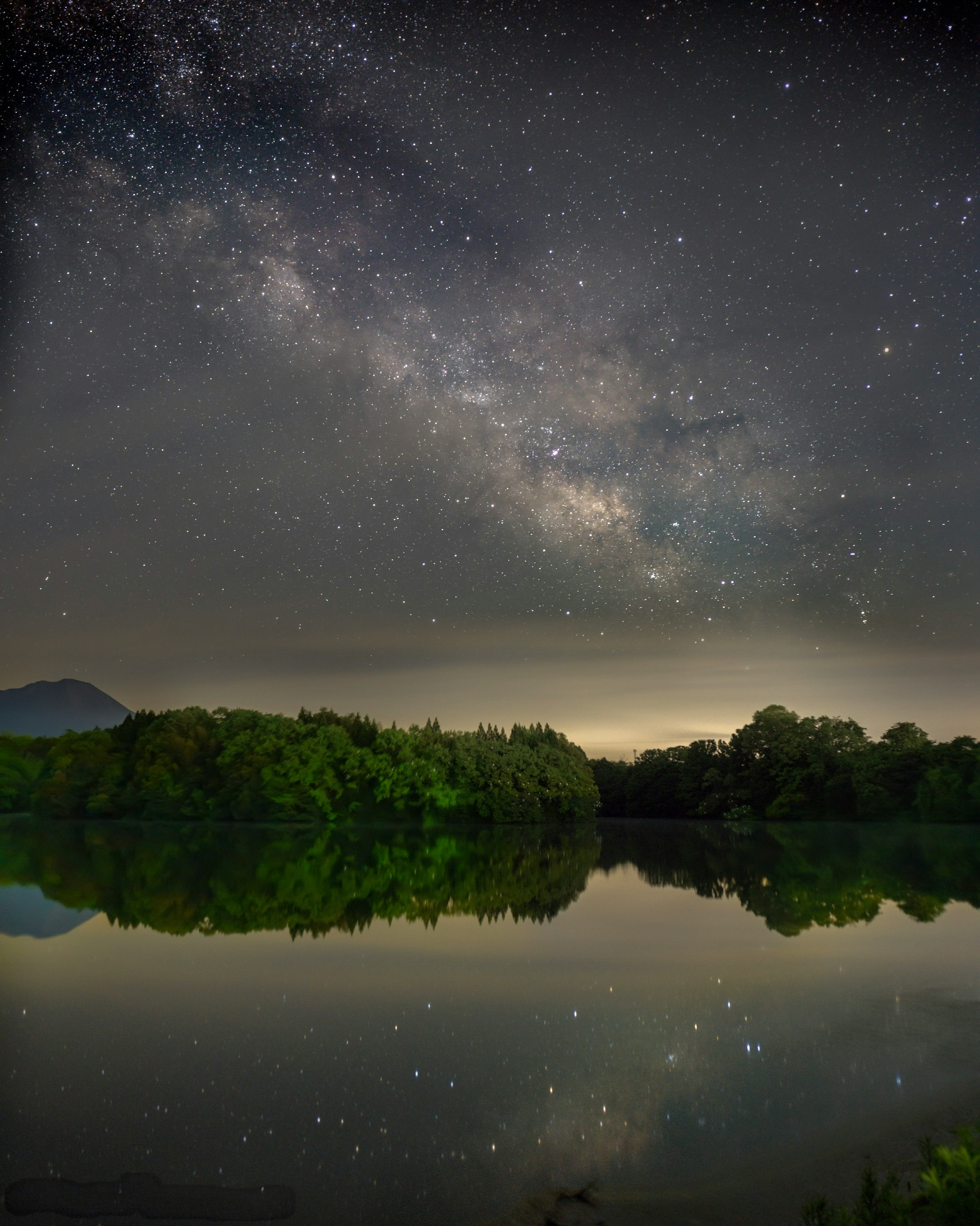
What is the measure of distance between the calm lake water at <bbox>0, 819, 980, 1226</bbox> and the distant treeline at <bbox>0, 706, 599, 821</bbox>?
125ft

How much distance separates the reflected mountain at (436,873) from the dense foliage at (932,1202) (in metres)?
13.2

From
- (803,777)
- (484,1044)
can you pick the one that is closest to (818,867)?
(484,1044)

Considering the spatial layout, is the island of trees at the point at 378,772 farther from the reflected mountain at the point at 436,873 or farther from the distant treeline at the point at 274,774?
the reflected mountain at the point at 436,873

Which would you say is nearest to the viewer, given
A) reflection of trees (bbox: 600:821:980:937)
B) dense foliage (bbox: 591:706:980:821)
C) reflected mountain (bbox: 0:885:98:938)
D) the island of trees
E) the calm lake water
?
the calm lake water

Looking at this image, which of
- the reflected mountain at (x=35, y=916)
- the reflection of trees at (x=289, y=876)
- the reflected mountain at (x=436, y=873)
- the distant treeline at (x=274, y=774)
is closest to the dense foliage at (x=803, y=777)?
the reflected mountain at (x=436, y=873)

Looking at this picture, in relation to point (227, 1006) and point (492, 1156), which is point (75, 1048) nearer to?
point (227, 1006)

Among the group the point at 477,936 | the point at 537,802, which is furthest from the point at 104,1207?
the point at 537,802

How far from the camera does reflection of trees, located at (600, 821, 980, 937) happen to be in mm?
20234

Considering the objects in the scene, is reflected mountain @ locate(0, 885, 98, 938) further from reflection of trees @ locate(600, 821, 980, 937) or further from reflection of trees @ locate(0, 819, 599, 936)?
reflection of trees @ locate(600, 821, 980, 937)

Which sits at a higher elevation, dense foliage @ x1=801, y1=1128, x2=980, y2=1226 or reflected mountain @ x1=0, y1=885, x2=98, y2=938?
dense foliage @ x1=801, y1=1128, x2=980, y2=1226

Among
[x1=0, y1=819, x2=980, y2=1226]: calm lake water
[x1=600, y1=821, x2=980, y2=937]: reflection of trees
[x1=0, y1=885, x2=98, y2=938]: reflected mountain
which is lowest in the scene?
[x1=600, y1=821, x2=980, y2=937]: reflection of trees

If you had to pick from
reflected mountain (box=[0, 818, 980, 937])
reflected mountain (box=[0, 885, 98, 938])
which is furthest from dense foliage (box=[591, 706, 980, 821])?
reflected mountain (box=[0, 885, 98, 938])

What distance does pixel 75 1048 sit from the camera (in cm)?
912

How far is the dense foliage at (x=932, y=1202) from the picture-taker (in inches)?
163
